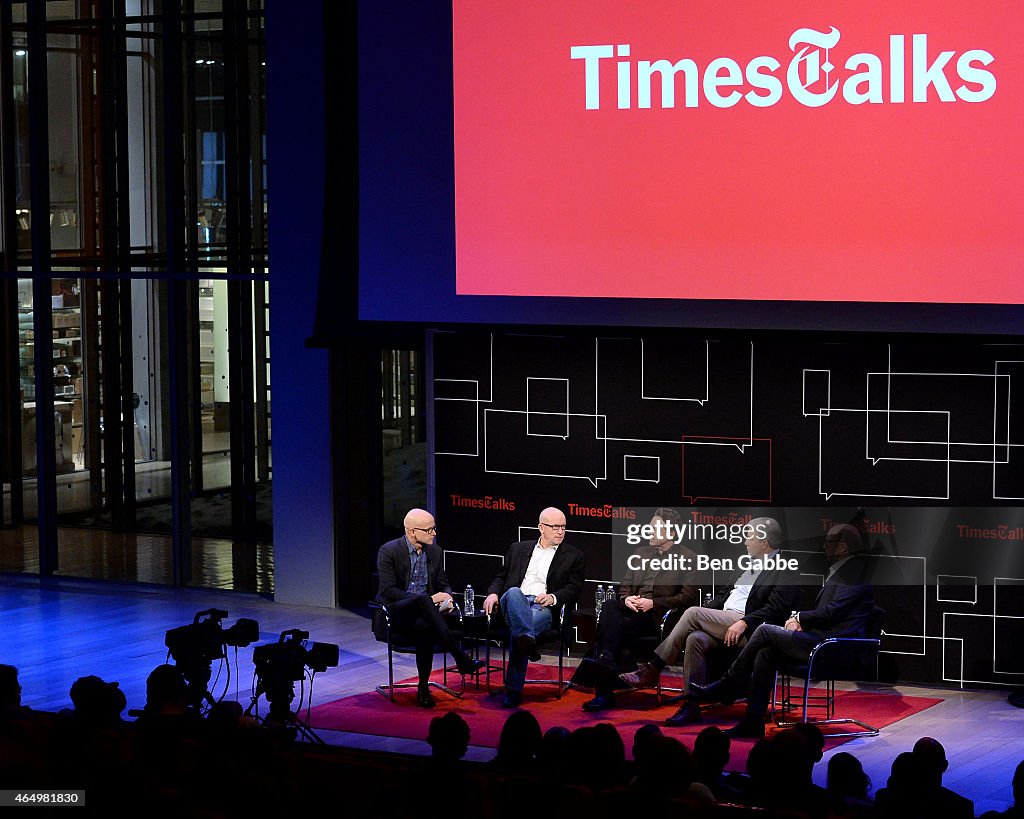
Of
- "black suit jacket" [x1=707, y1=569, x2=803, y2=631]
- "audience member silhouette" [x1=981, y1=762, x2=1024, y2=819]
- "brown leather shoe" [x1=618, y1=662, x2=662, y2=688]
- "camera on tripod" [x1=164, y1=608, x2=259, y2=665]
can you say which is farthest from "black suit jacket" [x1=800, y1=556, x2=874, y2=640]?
"audience member silhouette" [x1=981, y1=762, x2=1024, y2=819]

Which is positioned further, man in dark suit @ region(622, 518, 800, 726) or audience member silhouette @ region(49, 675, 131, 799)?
man in dark suit @ region(622, 518, 800, 726)

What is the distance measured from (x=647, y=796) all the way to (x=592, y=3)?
225 inches

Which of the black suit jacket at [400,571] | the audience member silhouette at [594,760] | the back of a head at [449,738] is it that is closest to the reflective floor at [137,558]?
the black suit jacket at [400,571]

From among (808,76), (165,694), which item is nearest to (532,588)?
(808,76)

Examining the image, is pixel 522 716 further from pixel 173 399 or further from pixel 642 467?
pixel 173 399

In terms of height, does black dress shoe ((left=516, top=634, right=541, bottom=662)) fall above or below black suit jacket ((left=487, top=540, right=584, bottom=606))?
below

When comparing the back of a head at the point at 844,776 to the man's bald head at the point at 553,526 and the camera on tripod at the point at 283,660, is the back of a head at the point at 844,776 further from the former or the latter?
the man's bald head at the point at 553,526

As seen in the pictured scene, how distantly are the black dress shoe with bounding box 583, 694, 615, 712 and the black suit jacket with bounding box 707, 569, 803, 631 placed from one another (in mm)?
821

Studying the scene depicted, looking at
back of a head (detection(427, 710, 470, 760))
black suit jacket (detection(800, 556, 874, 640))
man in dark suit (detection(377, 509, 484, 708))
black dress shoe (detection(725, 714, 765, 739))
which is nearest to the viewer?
back of a head (detection(427, 710, 470, 760))

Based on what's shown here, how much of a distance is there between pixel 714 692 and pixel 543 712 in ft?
2.96

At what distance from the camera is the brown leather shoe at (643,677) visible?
28.4ft

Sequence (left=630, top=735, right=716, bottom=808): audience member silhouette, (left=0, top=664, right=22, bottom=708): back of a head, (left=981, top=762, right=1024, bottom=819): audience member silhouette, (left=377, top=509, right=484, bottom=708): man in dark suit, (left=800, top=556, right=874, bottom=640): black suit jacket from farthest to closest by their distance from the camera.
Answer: (left=377, top=509, right=484, bottom=708): man in dark suit, (left=800, top=556, right=874, bottom=640): black suit jacket, (left=0, top=664, right=22, bottom=708): back of a head, (left=630, top=735, right=716, bottom=808): audience member silhouette, (left=981, top=762, right=1024, bottom=819): audience member silhouette

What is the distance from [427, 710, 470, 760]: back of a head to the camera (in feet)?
16.3

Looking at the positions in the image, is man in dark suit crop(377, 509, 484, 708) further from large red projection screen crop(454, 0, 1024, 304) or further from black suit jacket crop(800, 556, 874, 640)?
black suit jacket crop(800, 556, 874, 640)
